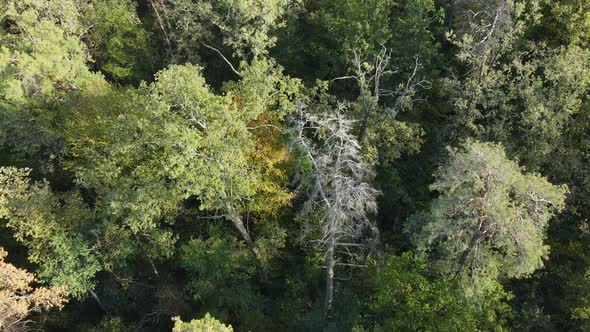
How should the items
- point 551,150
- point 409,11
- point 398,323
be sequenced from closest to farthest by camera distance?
point 398,323 → point 551,150 → point 409,11

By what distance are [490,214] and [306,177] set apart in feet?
25.6

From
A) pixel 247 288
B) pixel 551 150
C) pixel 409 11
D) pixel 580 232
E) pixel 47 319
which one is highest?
pixel 409 11

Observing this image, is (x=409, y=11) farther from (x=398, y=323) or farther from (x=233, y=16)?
(x=398, y=323)

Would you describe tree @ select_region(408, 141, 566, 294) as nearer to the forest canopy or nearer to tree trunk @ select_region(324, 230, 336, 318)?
the forest canopy

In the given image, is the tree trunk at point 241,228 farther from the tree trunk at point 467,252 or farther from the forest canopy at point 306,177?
the tree trunk at point 467,252

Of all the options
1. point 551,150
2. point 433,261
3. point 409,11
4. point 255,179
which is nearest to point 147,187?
point 255,179

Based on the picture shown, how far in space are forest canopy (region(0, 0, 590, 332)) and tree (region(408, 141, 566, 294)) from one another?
9 centimetres

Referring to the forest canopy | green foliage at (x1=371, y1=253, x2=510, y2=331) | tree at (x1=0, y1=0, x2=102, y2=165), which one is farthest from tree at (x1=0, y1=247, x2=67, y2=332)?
green foliage at (x1=371, y1=253, x2=510, y2=331)

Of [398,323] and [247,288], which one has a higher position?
[398,323]

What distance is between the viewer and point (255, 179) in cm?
2309

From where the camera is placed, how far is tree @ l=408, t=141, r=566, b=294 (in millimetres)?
17812

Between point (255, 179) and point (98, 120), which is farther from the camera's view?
point (98, 120)

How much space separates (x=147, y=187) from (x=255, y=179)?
542cm

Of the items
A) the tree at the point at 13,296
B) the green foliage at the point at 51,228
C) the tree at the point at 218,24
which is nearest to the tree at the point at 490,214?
the tree at the point at 218,24
